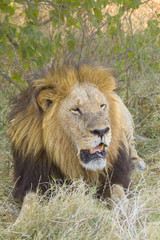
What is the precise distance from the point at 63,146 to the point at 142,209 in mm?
780

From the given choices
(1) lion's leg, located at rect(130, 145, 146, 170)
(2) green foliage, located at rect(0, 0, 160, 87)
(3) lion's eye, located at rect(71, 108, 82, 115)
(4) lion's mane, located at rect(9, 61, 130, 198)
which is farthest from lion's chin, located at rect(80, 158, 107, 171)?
(2) green foliage, located at rect(0, 0, 160, 87)

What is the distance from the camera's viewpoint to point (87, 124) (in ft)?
9.80

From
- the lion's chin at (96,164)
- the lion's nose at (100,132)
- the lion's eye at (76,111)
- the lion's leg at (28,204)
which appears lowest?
the lion's leg at (28,204)

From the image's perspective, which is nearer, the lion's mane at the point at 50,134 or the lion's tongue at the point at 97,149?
the lion's tongue at the point at 97,149

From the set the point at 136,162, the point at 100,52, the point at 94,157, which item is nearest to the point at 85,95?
the point at 94,157

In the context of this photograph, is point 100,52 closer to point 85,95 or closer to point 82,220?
point 85,95

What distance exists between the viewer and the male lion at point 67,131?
306cm

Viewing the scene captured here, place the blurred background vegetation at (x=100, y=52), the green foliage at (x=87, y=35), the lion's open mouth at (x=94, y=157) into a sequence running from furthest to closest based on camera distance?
the green foliage at (x=87, y=35) → the blurred background vegetation at (x=100, y=52) → the lion's open mouth at (x=94, y=157)

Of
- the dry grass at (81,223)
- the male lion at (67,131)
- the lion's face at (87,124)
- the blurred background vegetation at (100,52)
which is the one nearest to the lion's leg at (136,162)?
the blurred background vegetation at (100,52)

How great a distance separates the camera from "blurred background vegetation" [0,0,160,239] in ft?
14.6

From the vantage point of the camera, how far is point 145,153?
4.85 m

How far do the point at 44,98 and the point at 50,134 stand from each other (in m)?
0.29

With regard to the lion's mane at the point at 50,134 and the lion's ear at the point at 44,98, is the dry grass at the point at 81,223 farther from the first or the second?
the lion's ear at the point at 44,98

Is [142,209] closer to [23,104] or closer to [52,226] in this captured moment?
[52,226]
